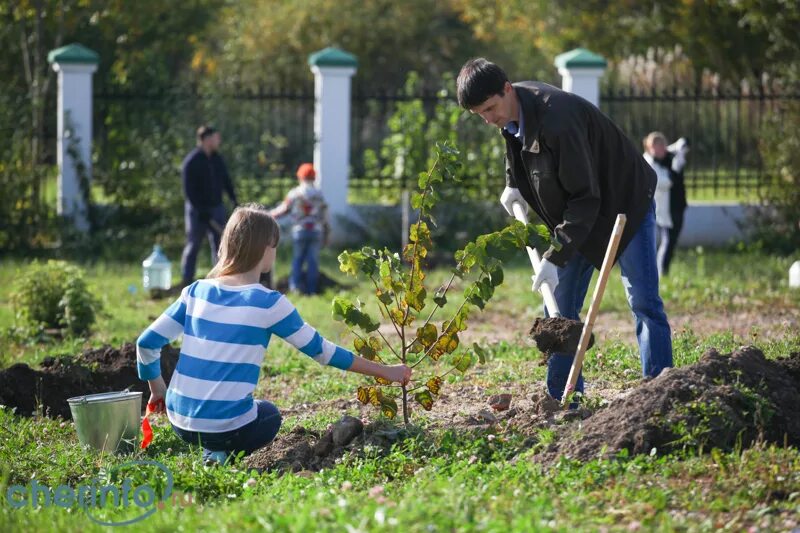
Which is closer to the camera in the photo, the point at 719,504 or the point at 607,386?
the point at 719,504


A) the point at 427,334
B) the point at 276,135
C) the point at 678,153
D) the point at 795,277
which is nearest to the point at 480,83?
the point at 427,334

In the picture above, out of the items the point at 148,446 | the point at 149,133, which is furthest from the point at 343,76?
the point at 148,446

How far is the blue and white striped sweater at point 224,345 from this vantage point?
500 centimetres

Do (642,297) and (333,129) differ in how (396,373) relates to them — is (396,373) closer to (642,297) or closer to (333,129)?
(642,297)

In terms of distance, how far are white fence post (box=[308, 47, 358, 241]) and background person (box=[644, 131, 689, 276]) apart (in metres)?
4.25

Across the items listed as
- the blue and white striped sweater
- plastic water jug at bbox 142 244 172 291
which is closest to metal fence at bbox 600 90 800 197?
plastic water jug at bbox 142 244 172 291

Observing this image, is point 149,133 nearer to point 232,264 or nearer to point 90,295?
point 90,295

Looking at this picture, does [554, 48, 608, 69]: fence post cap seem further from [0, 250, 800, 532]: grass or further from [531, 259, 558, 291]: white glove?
[531, 259, 558, 291]: white glove

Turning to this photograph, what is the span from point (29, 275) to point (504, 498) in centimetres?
643

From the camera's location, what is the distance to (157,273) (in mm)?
12602

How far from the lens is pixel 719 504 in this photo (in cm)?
411

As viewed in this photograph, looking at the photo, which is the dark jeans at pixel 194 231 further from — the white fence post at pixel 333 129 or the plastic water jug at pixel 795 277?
the plastic water jug at pixel 795 277

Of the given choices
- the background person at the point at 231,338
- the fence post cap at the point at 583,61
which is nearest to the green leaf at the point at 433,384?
the background person at the point at 231,338

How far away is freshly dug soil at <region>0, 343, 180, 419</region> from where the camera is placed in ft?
22.4
